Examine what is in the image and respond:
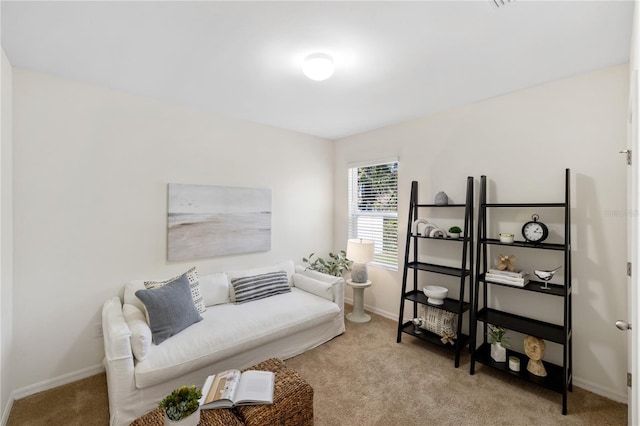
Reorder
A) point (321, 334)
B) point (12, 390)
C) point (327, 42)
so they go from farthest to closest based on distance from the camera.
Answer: point (321, 334) < point (12, 390) < point (327, 42)

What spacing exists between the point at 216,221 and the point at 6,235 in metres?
1.59

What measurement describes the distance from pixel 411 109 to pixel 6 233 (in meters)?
3.59

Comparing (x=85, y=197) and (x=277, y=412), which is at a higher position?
(x=85, y=197)

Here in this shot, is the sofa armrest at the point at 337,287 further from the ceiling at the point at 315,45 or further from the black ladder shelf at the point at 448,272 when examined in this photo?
the ceiling at the point at 315,45

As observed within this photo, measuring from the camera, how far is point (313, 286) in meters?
3.36

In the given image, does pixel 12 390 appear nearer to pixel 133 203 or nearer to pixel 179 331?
pixel 179 331

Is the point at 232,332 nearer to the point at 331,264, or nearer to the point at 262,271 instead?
the point at 262,271

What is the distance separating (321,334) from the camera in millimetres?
3049

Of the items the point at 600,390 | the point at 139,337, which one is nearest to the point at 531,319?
the point at 600,390

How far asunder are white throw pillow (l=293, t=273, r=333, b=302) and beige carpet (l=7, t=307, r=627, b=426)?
0.65 meters

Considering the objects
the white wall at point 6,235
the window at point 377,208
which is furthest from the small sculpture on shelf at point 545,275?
the white wall at point 6,235

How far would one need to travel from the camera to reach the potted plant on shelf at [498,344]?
2.47 metres

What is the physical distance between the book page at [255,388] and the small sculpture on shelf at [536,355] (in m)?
2.04

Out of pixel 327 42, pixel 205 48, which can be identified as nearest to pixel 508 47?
pixel 327 42
